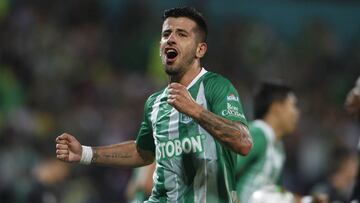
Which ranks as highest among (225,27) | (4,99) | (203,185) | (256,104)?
(225,27)

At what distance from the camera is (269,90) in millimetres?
8477

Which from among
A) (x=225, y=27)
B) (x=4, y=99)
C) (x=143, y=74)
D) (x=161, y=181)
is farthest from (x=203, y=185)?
(x=225, y=27)

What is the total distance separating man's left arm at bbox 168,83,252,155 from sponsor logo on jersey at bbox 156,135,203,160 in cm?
45

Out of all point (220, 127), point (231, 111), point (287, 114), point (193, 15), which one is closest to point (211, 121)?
point (220, 127)

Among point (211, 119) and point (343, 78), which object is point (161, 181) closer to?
point (211, 119)

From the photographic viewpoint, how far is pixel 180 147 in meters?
5.93

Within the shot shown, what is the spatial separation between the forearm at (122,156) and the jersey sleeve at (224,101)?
0.81m

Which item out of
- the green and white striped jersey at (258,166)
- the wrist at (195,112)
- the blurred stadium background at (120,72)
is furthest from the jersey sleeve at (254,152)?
the blurred stadium background at (120,72)

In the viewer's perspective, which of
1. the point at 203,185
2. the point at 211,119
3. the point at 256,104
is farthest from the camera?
the point at 256,104

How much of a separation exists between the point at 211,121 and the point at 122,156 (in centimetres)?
120

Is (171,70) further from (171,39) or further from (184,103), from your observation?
(184,103)

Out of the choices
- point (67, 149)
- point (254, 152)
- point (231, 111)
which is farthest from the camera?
point (254, 152)

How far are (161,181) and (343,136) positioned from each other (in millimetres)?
8585

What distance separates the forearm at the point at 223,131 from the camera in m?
5.42
